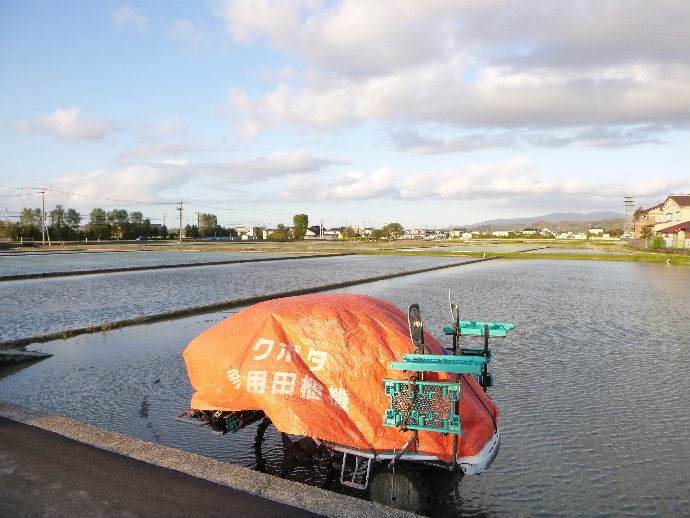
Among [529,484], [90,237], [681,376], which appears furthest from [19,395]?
[90,237]

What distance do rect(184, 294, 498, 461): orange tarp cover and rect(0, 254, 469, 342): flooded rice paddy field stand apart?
10.7m

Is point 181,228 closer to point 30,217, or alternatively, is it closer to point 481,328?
point 30,217

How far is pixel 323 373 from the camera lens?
5496 millimetres

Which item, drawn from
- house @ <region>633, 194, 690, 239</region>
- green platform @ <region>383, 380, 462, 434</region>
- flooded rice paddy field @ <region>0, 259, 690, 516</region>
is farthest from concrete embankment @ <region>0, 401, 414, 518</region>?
house @ <region>633, 194, 690, 239</region>

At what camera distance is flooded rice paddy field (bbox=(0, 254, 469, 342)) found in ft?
55.2

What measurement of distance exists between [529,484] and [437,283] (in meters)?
23.3

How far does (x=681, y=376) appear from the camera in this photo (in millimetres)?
10609

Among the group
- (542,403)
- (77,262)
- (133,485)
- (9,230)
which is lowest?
(542,403)

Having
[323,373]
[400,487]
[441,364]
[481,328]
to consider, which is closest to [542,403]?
[481,328]

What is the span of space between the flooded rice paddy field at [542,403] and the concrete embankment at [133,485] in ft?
3.28

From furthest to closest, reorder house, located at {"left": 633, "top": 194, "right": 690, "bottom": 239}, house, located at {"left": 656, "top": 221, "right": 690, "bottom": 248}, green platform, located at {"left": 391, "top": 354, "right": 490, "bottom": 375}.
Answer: house, located at {"left": 633, "top": 194, "right": 690, "bottom": 239} < house, located at {"left": 656, "top": 221, "right": 690, "bottom": 248} < green platform, located at {"left": 391, "top": 354, "right": 490, "bottom": 375}

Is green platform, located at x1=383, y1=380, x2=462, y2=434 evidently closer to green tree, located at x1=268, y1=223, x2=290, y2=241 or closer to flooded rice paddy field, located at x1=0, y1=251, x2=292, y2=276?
flooded rice paddy field, located at x1=0, y1=251, x2=292, y2=276

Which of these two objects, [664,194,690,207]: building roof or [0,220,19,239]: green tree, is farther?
[0,220,19,239]: green tree

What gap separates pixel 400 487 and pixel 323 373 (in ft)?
4.34
